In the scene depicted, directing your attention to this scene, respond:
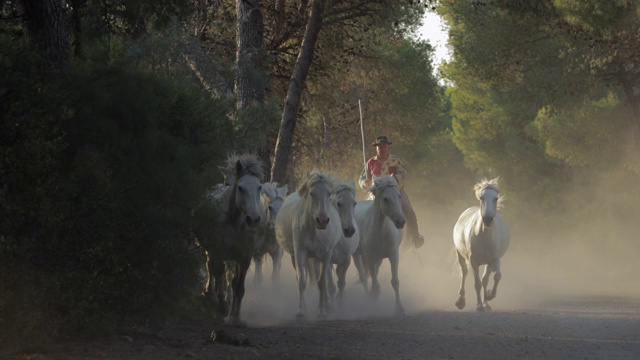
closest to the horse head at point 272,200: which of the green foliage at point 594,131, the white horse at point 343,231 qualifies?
the white horse at point 343,231

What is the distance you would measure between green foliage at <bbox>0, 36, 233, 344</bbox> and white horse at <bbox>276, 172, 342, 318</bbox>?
489cm

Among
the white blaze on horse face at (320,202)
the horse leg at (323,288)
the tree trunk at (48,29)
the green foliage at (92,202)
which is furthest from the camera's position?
the horse leg at (323,288)

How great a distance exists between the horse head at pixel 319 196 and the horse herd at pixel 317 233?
1cm

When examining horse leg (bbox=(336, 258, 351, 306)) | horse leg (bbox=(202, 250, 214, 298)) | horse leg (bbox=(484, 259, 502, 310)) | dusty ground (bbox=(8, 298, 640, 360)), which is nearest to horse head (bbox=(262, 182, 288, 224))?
horse leg (bbox=(336, 258, 351, 306))

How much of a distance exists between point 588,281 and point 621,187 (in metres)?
8.58

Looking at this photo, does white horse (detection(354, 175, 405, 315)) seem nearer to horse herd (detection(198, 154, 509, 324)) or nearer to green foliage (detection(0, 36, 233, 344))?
horse herd (detection(198, 154, 509, 324))

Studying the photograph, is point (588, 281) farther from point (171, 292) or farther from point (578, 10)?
point (171, 292)

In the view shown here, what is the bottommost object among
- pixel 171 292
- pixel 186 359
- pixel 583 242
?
pixel 186 359

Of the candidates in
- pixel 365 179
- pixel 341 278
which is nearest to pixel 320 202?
pixel 341 278

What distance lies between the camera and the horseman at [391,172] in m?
22.3

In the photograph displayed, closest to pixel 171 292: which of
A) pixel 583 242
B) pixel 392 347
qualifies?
pixel 392 347

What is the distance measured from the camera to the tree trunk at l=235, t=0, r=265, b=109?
24.3m

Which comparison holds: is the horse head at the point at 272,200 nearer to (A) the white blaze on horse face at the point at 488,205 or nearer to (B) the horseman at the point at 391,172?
(B) the horseman at the point at 391,172

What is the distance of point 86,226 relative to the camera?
10438 millimetres
